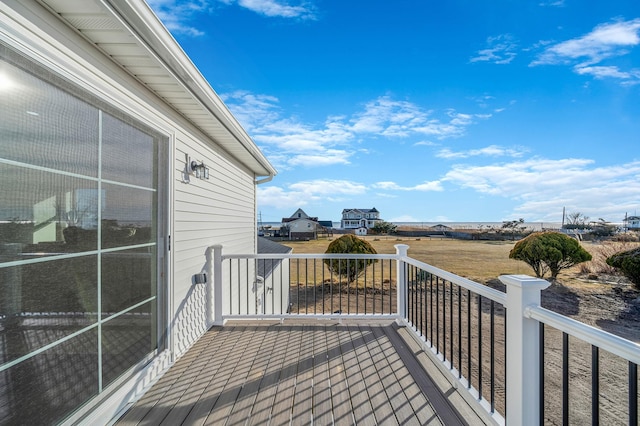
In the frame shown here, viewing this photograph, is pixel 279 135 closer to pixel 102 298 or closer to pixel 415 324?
pixel 415 324

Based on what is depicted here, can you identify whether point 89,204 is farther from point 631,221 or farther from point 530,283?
point 631,221

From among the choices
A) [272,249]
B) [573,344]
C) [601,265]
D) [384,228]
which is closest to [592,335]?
[573,344]

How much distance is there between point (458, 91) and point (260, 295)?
824 centimetres

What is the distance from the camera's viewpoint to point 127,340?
86.1 inches

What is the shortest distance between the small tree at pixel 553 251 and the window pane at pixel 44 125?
10.4 m

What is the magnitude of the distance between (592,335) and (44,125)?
256cm

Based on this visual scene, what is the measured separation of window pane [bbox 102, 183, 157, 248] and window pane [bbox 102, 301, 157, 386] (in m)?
0.52

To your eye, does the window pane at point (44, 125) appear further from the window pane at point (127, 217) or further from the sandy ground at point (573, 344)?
the sandy ground at point (573, 344)

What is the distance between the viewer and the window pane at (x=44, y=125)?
1.35 m

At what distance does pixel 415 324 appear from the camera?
342cm

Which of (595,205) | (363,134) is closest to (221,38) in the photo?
(363,134)

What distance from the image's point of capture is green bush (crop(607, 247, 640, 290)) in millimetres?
7205

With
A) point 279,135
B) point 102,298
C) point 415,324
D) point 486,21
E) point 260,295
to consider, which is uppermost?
point 486,21

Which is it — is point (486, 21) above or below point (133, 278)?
above
